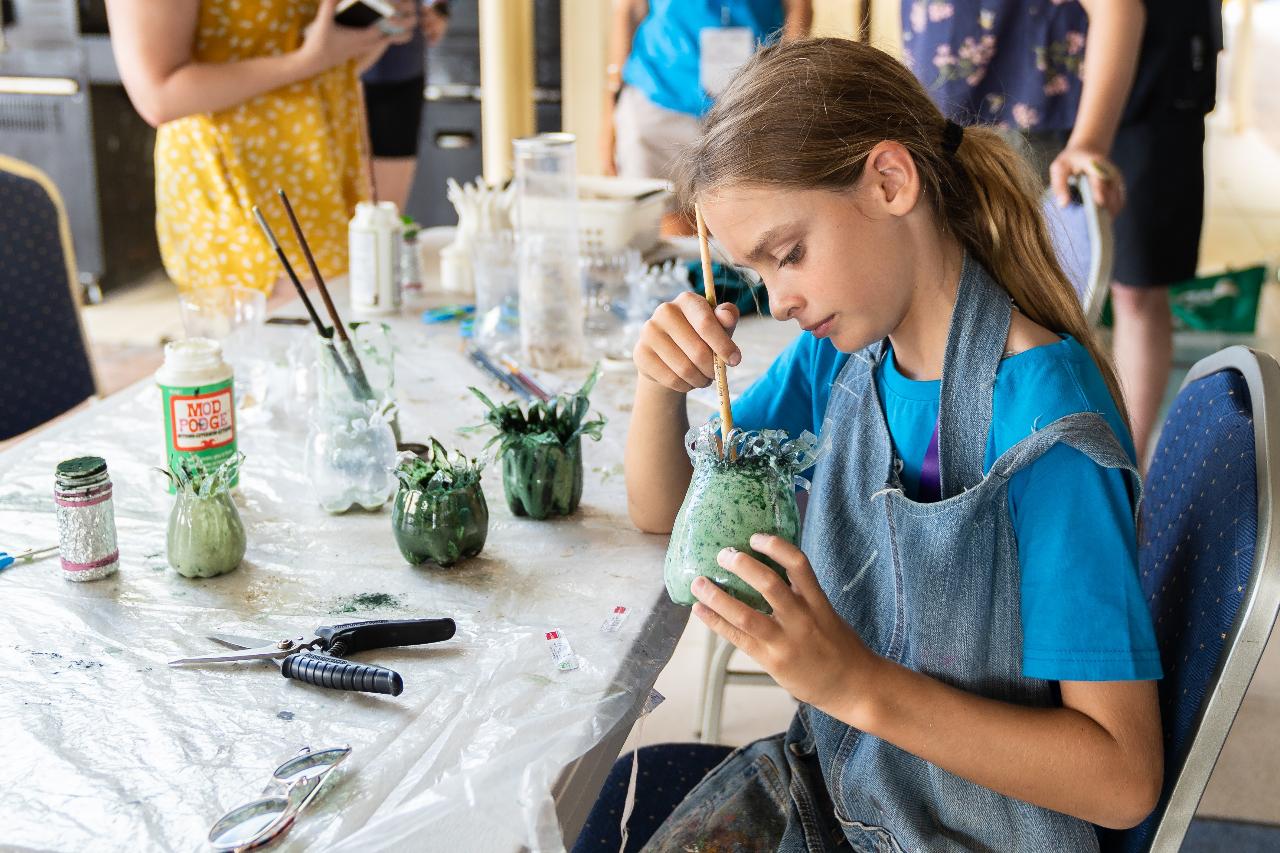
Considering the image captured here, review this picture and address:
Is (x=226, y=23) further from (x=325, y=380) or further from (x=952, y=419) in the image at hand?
(x=952, y=419)

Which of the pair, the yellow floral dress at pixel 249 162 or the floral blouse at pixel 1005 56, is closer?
the yellow floral dress at pixel 249 162

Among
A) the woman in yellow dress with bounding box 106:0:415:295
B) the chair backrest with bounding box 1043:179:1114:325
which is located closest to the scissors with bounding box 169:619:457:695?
the chair backrest with bounding box 1043:179:1114:325

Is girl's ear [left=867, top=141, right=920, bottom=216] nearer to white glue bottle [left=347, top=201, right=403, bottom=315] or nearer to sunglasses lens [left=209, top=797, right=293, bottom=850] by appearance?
sunglasses lens [left=209, top=797, right=293, bottom=850]

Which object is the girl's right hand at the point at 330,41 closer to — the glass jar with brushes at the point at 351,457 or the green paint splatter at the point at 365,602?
the glass jar with brushes at the point at 351,457

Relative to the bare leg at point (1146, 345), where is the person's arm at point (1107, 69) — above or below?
above

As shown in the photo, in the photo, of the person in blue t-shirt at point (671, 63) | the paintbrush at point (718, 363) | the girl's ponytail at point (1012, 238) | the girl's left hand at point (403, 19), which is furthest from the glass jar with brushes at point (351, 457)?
the person in blue t-shirt at point (671, 63)

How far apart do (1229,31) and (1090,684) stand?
957 centimetres

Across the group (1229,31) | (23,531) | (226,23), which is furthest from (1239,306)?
(1229,31)

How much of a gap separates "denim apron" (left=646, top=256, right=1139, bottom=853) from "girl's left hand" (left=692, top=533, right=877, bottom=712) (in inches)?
5.5

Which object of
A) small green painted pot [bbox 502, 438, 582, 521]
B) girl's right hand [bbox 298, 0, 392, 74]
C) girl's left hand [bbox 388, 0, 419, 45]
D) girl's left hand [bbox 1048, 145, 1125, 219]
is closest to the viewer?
small green painted pot [bbox 502, 438, 582, 521]

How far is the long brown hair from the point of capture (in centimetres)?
108

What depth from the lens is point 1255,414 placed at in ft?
3.51

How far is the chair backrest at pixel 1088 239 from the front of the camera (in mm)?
1949

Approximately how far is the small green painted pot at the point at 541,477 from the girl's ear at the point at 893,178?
42 centimetres
